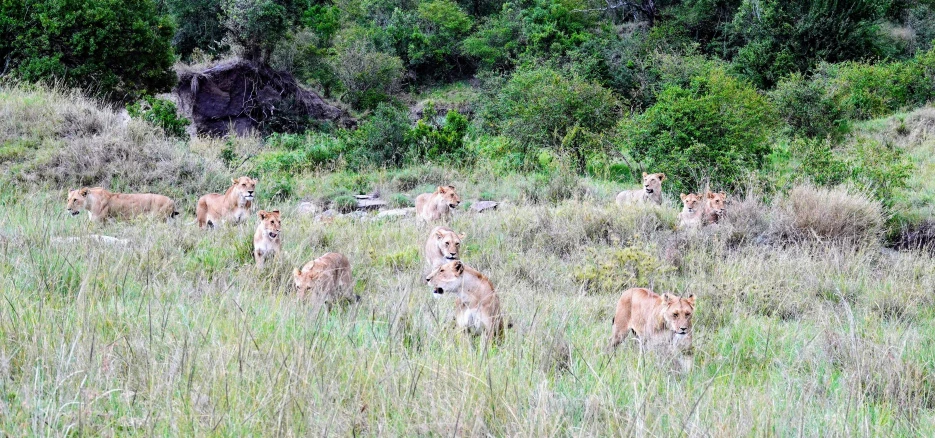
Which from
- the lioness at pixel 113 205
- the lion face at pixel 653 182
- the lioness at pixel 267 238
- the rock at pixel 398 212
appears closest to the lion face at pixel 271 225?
the lioness at pixel 267 238

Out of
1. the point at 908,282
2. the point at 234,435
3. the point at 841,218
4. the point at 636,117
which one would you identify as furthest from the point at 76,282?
the point at 636,117

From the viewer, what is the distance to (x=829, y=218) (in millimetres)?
11773

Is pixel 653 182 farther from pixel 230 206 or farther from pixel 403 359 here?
pixel 403 359

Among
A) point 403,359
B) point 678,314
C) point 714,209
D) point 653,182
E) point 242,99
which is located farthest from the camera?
point 242,99

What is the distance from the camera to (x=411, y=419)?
361 cm

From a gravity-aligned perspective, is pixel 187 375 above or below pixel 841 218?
above

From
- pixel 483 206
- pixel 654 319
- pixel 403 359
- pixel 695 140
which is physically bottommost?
pixel 483 206

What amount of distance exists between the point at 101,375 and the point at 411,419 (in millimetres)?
1592

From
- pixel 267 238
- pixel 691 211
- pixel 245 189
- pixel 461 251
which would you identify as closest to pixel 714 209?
Answer: pixel 691 211

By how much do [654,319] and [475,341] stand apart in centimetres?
159

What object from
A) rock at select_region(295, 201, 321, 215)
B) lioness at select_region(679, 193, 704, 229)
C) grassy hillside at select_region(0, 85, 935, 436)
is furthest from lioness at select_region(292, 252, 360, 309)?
lioness at select_region(679, 193, 704, 229)

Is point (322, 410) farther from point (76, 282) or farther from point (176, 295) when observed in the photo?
point (76, 282)

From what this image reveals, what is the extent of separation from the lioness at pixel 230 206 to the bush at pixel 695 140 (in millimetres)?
8265

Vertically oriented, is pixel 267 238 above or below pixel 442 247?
below
